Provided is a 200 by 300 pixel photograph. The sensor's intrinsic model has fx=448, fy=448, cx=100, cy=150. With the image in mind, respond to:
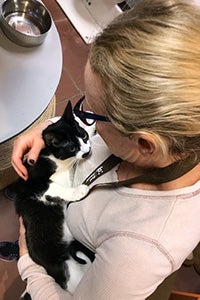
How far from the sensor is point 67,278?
109cm

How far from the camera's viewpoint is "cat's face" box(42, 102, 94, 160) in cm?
115

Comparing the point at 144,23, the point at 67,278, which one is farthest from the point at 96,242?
the point at 144,23

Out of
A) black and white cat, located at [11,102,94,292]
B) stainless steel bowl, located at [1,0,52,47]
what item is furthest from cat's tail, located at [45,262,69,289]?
stainless steel bowl, located at [1,0,52,47]

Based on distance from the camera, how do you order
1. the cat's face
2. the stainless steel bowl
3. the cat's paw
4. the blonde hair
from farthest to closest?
1. the stainless steel bowl
2. the cat's face
3. the cat's paw
4. the blonde hair

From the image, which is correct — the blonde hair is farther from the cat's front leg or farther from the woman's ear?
the cat's front leg

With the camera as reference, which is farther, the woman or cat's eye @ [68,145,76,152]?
cat's eye @ [68,145,76,152]

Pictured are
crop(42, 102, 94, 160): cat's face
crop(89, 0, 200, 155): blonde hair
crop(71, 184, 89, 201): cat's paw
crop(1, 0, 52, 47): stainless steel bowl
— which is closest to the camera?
crop(89, 0, 200, 155): blonde hair

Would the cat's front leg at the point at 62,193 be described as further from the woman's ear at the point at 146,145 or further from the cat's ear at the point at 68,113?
the woman's ear at the point at 146,145

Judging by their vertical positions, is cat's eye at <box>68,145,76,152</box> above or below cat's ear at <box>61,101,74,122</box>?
below

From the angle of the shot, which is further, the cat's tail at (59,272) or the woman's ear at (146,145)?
the cat's tail at (59,272)

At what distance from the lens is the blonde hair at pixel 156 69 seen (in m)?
0.65

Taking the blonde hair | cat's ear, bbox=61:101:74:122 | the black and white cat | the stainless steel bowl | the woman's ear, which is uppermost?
the blonde hair

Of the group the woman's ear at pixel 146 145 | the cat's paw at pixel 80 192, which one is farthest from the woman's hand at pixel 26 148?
the woman's ear at pixel 146 145

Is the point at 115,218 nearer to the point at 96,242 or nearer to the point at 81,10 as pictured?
the point at 96,242
